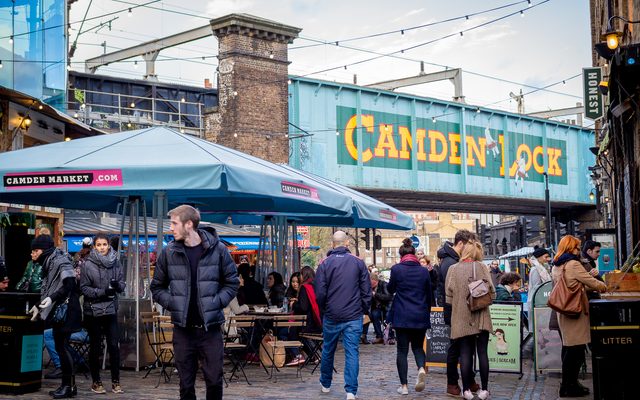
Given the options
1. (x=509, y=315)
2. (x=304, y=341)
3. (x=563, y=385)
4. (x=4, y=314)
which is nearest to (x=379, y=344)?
(x=304, y=341)

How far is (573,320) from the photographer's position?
32.0ft

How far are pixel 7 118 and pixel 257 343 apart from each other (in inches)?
325

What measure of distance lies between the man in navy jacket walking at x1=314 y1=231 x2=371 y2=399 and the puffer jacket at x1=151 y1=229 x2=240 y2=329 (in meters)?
2.85

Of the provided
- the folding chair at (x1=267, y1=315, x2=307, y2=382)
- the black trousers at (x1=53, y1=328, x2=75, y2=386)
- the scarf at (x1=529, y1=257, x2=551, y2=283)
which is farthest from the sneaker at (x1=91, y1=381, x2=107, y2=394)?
the scarf at (x1=529, y1=257, x2=551, y2=283)

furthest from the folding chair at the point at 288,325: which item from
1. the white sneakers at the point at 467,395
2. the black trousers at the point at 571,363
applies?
the black trousers at the point at 571,363

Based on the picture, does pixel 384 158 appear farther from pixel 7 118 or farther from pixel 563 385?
pixel 563 385

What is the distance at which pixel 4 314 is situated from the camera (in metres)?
9.70

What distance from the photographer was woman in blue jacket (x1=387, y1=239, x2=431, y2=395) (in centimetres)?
1031

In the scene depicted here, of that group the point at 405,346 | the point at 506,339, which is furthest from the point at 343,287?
the point at 506,339

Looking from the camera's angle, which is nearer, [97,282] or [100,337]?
[97,282]

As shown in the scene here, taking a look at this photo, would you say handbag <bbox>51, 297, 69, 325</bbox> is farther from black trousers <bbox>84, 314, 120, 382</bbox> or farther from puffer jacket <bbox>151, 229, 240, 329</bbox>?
puffer jacket <bbox>151, 229, 240, 329</bbox>

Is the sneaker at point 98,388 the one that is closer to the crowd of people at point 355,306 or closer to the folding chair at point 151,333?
the crowd of people at point 355,306

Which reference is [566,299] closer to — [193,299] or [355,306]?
[355,306]

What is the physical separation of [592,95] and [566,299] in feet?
40.0
